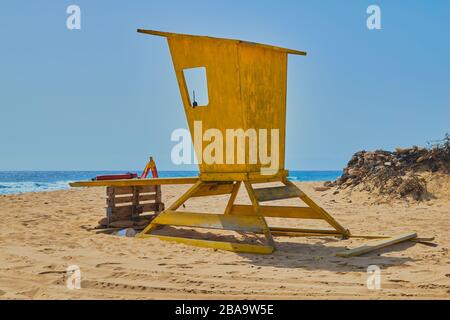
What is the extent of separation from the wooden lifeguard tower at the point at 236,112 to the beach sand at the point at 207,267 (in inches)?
16.8

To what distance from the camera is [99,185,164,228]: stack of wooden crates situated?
330 inches

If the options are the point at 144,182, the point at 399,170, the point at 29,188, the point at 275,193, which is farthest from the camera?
the point at 29,188

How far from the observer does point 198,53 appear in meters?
6.54

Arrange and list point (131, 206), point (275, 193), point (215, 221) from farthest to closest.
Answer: point (131, 206), point (275, 193), point (215, 221)

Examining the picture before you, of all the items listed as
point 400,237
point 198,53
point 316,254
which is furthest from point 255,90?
point 400,237

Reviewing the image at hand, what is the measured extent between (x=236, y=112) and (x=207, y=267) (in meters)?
2.23

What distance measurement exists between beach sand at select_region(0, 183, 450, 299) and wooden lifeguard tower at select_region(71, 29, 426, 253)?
0.43 m

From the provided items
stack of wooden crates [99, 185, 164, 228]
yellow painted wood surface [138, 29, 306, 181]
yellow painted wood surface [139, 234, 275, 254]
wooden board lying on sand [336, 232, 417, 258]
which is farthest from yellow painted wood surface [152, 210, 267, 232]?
stack of wooden crates [99, 185, 164, 228]

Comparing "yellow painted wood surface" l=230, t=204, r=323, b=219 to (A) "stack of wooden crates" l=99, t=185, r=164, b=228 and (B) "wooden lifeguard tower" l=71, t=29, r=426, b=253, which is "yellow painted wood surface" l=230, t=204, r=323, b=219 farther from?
(A) "stack of wooden crates" l=99, t=185, r=164, b=228

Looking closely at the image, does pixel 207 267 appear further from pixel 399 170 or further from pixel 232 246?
pixel 399 170

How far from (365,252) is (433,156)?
859 centimetres

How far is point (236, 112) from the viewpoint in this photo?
6227 mm

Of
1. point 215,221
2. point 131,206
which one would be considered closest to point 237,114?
point 215,221
